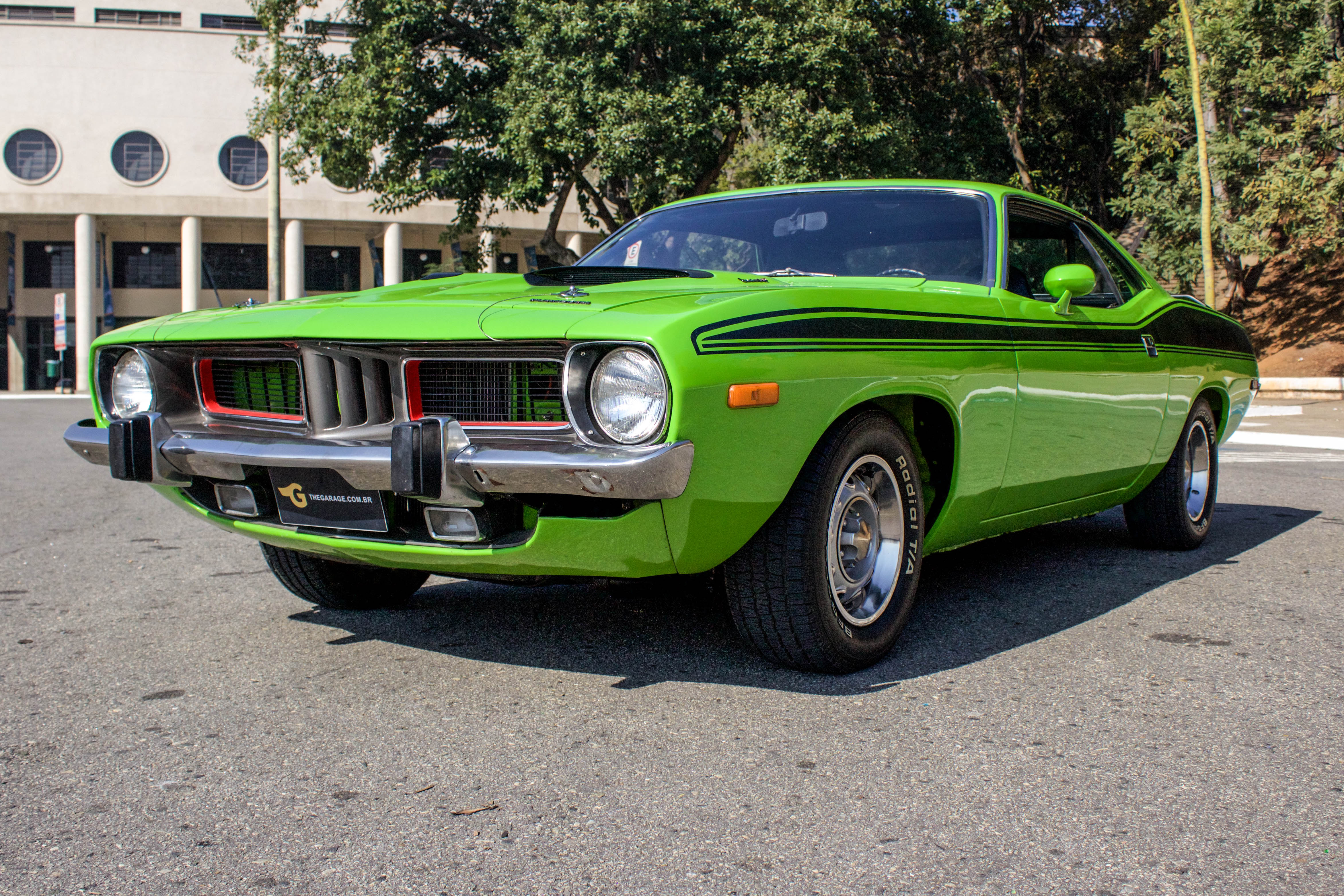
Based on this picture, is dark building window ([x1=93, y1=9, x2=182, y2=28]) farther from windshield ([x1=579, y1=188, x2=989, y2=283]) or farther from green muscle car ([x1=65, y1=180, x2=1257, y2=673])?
green muscle car ([x1=65, y1=180, x2=1257, y2=673])

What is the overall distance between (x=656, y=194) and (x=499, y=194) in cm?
276

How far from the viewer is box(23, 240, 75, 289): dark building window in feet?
145

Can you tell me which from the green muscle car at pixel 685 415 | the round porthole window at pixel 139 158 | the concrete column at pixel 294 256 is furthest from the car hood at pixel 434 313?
the round porthole window at pixel 139 158

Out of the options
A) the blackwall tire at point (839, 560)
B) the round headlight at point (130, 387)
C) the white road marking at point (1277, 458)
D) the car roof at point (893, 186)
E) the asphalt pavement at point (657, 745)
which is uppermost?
the car roof at point (893, 186)

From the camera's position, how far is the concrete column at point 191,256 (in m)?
40.2

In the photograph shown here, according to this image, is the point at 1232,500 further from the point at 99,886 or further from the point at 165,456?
the point at 99,886

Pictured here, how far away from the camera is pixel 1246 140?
2342 cm

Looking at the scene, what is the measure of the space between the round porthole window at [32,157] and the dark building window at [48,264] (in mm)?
4628

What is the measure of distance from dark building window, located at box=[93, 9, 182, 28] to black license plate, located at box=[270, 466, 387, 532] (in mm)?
46752

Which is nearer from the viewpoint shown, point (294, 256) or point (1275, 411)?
point (1275, 411)

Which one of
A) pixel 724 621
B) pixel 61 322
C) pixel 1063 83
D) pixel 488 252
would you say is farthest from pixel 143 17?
pixel 724 621

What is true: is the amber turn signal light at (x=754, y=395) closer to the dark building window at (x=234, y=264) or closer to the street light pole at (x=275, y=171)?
the street light pole at (x=275, y=171)

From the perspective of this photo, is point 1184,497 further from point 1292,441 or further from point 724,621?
point 1292,441

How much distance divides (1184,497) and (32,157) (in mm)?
43395
